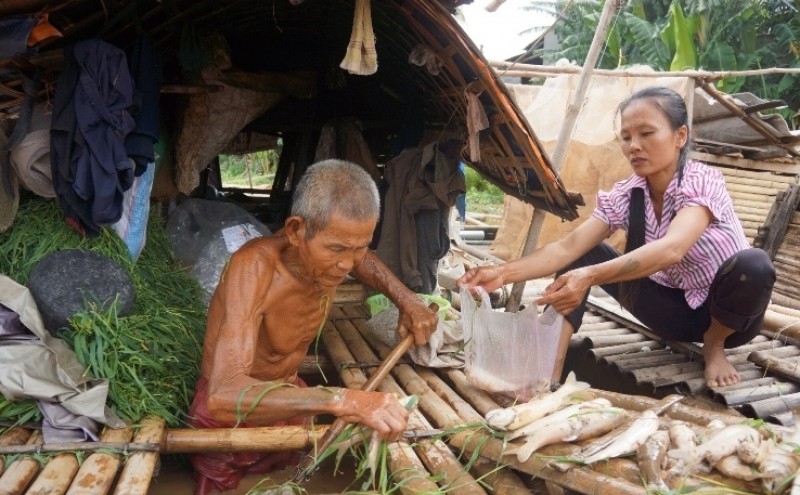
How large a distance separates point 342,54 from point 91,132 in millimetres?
2768

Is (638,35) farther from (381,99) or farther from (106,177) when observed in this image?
(106,177)

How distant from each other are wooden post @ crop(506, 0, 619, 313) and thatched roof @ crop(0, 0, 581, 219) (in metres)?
0.23

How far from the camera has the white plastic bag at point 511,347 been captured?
3.12 meters

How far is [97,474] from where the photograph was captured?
2322 mm

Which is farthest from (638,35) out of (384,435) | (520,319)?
(384,435)

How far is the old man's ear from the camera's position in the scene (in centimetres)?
266

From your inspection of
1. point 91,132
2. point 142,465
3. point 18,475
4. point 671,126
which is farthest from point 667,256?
point 18,475

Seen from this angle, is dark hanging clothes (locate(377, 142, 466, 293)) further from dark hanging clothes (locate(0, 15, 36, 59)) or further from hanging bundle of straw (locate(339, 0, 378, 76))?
dark hanging clothes (locate(0, 15, 36, 59))

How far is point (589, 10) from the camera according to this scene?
18.2 meters

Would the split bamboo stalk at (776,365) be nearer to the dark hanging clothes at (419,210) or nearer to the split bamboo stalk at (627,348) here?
the split bamboo stalk at (627,348)

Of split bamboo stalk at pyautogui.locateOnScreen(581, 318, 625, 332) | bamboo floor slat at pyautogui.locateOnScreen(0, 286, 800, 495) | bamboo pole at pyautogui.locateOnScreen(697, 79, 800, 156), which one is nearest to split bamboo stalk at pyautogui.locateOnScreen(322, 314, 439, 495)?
bamboo floor slat at pyautogui.locateOnScreen(0, 286, 800, 495)

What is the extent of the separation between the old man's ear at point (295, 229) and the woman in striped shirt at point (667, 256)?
108cm

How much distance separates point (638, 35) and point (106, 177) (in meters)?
15.5

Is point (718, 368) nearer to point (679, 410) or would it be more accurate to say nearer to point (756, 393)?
point (756, 393)
